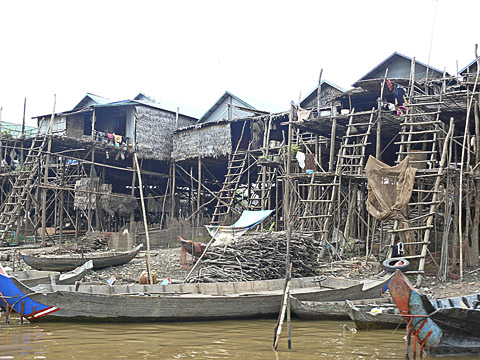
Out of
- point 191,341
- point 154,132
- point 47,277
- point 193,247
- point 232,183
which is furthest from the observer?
point 154,132

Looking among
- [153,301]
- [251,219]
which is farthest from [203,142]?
[153,301]

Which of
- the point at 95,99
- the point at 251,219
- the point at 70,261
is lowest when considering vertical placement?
the point at 70,261

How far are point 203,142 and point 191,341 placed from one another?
1455 cm

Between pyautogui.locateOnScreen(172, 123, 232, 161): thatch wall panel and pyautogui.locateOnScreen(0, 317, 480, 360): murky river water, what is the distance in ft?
40.9

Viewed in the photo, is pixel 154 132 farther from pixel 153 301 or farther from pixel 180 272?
pixel 153 301

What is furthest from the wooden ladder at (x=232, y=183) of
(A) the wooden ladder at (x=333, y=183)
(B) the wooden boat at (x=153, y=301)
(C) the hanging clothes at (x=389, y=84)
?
(B) the wooden boat at (x=153, y=301)

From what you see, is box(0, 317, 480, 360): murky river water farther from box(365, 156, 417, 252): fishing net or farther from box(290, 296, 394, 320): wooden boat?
box(365, 156, 417, 252): fishing net

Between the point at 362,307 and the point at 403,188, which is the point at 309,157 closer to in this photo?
the point at 403,188

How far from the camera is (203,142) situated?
21781 mm

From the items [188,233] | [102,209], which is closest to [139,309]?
[188,233]

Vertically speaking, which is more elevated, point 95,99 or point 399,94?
point 95,99

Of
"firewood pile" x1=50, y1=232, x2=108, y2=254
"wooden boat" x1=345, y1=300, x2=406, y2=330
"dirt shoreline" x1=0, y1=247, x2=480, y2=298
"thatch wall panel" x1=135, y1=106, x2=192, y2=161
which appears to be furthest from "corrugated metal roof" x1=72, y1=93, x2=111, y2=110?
"wooden boat" x1=345, y1=300, x2=406, y2=330

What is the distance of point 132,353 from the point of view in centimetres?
701

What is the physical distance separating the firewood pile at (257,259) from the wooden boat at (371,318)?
125 inches
